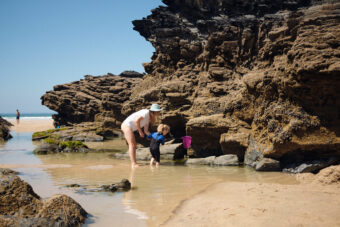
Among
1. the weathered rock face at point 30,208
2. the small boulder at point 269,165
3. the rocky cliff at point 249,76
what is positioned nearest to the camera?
the weathered rock face at point 30,208

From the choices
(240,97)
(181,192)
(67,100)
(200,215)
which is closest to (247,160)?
(240,97)

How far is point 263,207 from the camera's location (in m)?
4.08

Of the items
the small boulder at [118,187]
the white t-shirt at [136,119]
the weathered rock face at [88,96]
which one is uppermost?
the weathered rock face at [88,96]

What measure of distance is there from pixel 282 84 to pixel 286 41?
8.39ft

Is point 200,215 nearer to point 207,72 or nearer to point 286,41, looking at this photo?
point 286,41

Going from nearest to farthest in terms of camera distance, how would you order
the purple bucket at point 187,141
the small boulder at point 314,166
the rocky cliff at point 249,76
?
the small boulder at point 314,166 < the rocky cliff at point 249,76 < the purple bucket at point 187,141

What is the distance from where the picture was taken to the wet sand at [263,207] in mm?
3609

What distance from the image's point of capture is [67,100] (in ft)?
91.0

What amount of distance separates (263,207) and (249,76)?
19.7 ft

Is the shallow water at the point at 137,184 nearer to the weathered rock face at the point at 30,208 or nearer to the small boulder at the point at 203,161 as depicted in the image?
the weathered rock face at the point at 30,208

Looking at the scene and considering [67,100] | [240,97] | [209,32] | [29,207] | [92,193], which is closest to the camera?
[29,207]

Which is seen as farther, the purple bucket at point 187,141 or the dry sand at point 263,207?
the purple bucket at point 187,141

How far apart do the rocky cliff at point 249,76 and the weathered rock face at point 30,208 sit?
215 inches

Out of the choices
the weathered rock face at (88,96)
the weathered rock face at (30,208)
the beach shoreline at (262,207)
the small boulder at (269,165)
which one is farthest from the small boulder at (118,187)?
the weathered rock face at (88,96)
